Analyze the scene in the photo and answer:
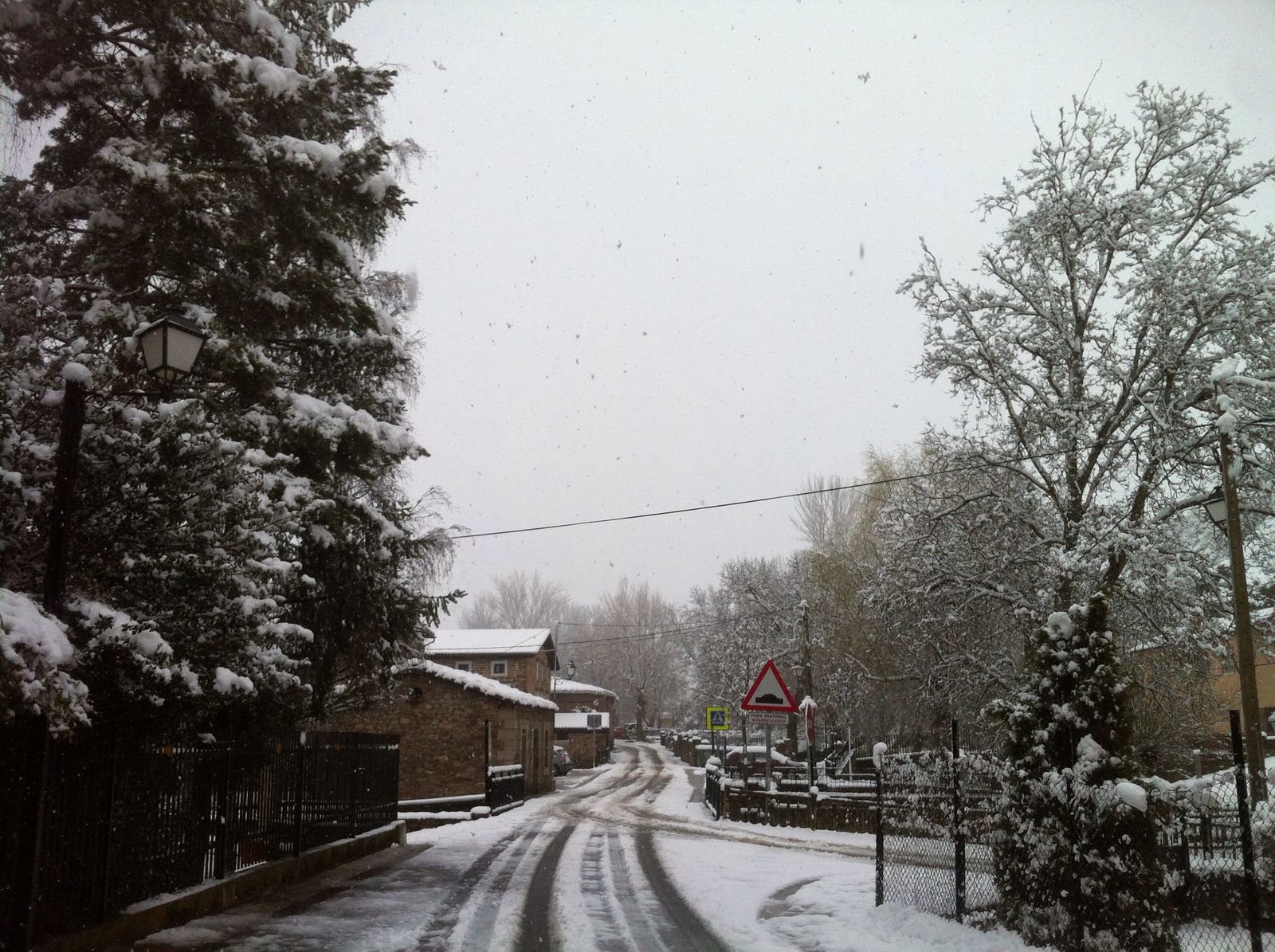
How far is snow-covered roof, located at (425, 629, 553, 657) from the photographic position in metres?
48.9

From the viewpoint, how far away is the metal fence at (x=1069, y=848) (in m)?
7.57

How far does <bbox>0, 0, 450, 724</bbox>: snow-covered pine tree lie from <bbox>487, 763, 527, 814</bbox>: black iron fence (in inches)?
544

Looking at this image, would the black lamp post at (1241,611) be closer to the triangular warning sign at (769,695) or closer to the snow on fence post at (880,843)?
the snow on fence post at (880,843)

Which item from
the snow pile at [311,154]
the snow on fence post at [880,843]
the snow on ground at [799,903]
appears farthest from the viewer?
the snow pile at [311,154]

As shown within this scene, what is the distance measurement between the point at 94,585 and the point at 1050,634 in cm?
840

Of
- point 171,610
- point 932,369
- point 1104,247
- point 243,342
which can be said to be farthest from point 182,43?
point 1104,247

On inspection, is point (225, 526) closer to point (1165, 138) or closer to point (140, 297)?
point (140, 297)

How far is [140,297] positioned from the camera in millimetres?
11016

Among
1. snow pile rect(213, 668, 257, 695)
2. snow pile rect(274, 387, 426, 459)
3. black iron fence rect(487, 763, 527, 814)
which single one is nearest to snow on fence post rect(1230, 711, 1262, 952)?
snow pile rect(213, 668, 257, 695)

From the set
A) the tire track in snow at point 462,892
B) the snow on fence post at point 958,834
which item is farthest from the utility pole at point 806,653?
the snow on fence post at point 958,834

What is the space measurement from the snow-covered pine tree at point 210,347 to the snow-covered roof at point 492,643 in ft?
114

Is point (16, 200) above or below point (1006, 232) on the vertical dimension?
below

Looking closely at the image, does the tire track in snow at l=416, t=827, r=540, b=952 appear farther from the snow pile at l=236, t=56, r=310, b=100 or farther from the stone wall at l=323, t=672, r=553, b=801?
the stone wall at l=323, t=672, r=553, b=801

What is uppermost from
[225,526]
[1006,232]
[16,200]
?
[1006,232]
